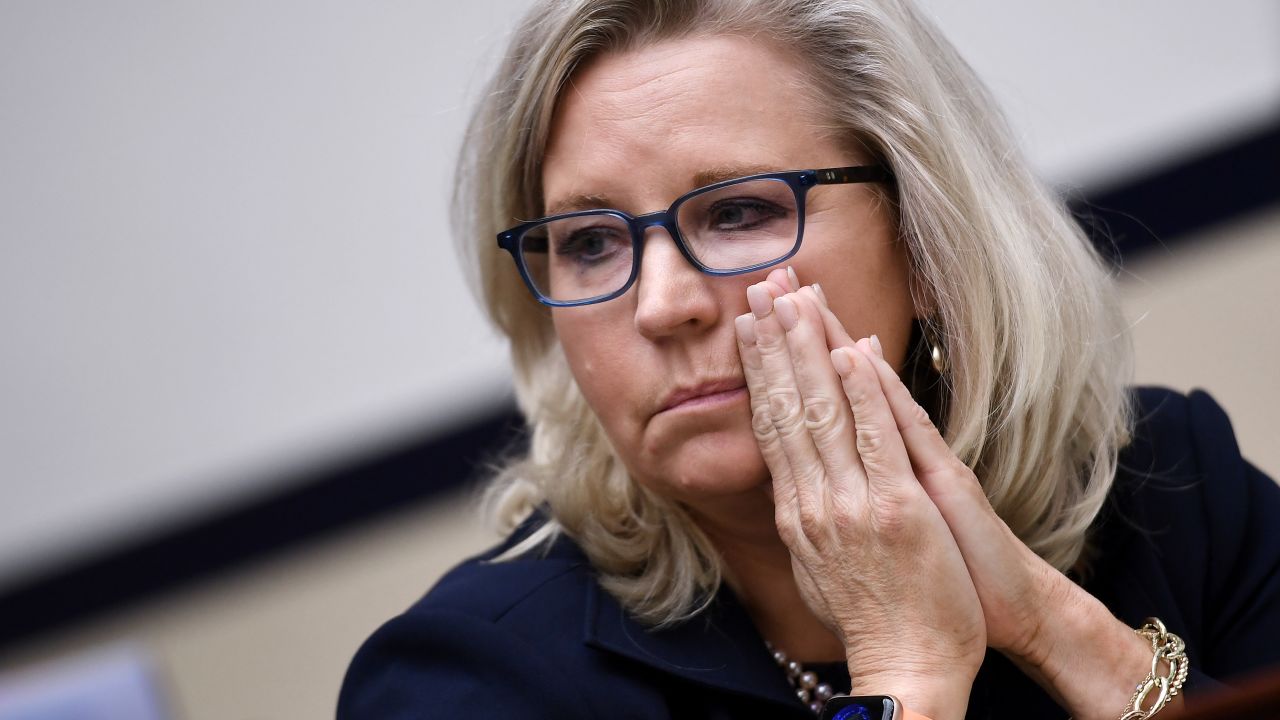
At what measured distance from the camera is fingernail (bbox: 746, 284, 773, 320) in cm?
123

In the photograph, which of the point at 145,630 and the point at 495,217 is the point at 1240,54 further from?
the point at 145,630

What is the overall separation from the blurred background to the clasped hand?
79.5 inches

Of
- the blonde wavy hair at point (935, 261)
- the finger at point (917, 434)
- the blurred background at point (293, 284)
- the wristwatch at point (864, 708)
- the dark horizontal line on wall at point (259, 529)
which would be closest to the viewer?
the wristwatch at point (864, 708)

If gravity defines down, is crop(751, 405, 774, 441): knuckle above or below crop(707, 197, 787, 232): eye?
below

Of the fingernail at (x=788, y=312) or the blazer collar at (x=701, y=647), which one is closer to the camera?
the fingernail at (x=788, y=312)

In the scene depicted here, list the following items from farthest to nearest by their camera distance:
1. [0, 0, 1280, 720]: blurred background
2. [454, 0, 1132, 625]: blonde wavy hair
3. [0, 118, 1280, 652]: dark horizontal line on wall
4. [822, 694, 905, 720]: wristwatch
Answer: [0, 118, 1280, 652]: dark horizontal line on wall < [0, 0, 1280, 720]: blurred background < [454, 0, 1132, 625]: blonde wavy hair < [822, 694, 905, 720]: wristwatch

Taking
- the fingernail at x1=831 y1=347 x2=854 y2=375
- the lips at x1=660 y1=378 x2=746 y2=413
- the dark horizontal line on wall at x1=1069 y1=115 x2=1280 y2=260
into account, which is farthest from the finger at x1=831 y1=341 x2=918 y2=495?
the dark horizontal line on wall at x1=1069 y1=115 x2=1280 y2=260

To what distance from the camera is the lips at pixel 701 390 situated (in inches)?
50.4

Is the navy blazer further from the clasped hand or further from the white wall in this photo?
the white wall

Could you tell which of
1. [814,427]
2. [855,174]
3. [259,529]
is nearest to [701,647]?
[814,427]

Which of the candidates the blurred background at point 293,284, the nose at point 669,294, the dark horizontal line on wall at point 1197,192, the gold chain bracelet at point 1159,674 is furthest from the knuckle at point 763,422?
the dark horizontal line on wall at point 1197,192

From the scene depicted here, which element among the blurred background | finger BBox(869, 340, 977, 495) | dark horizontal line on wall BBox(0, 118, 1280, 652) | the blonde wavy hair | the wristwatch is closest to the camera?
the wristwatch

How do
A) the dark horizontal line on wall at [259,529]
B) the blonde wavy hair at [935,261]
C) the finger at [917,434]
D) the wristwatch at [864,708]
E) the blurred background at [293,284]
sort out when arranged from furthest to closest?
the dark horizontal line on wall at [259,529] → the blurred background at [293,284] → the blonde wavy hair at [935,261] → the finger at [917,434] → the wristwatch at [864,708]

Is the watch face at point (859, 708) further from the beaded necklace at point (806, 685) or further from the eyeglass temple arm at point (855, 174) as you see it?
the eyeglass temple arm at point (855, 174)
